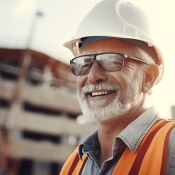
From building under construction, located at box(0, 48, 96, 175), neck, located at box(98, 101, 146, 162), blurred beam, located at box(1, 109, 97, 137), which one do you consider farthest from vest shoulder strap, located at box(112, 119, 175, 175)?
blurred beam, located at box(1, 109, 97, 137)

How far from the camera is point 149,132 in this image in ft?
5.02

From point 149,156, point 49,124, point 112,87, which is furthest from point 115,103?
point 49,124

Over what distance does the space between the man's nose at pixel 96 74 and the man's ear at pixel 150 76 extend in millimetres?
395

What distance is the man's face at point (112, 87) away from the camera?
1.80m

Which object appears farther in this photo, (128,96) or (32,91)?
(32,91)

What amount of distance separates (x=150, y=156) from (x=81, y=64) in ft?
3.46

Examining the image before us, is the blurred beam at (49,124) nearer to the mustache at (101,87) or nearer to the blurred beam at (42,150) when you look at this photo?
the blurred beam at (42,150)

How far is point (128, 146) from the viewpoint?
147 cm

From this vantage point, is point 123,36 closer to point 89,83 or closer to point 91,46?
point 91,46

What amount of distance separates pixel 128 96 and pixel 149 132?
1.30 feet

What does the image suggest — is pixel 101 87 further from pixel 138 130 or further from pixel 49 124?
pixel 49 124

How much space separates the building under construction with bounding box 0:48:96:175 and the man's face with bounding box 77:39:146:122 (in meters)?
19.7

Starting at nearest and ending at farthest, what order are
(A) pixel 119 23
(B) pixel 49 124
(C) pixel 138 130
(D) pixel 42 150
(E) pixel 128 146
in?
1. (E) pixel 128 146
2. (C) pixel 138 130
3. (A) pixel 119 23
4. (D) pixel 42 150
5. (B) pixel 49 124

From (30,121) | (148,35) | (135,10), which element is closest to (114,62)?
(148,35)
